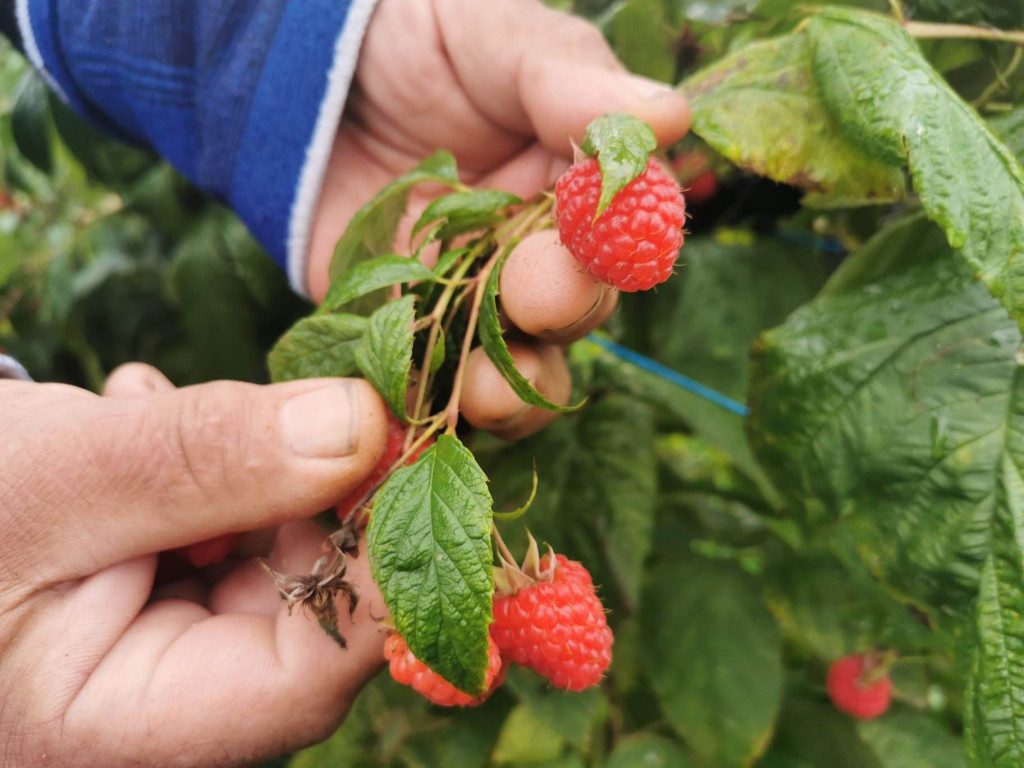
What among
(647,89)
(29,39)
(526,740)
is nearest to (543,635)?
(647,89)

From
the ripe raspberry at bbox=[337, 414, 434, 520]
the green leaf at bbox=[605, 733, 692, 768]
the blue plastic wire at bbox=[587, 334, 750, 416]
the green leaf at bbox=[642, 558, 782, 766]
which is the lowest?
the green leaf at bbox=[605, 733, 692, 768]

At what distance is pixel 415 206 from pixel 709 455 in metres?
1.19

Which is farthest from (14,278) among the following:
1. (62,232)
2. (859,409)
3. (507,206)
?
(859,409)

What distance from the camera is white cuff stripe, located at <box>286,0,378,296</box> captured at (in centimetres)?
112

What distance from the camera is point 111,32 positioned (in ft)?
4.06

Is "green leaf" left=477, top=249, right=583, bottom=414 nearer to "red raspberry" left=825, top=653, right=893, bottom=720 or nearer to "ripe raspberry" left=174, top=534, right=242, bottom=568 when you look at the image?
"ripe raspberry" left=174, top=534, right=242, bottom=568

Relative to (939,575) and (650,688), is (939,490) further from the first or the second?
(650,688)

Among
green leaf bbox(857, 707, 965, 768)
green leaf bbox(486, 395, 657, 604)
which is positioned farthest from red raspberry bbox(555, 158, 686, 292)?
green leaf bbox(857, 707, 965, 768)

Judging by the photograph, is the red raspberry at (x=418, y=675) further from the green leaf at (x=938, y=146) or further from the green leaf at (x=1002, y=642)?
the green leaf at (x=938, y=146)

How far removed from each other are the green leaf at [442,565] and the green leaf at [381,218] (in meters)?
0.36

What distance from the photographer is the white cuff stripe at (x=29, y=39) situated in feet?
4.01

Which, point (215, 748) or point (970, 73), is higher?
point (970, 73)

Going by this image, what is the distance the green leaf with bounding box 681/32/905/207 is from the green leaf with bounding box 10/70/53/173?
125 cm

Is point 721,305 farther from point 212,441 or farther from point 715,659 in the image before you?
point 212,441
